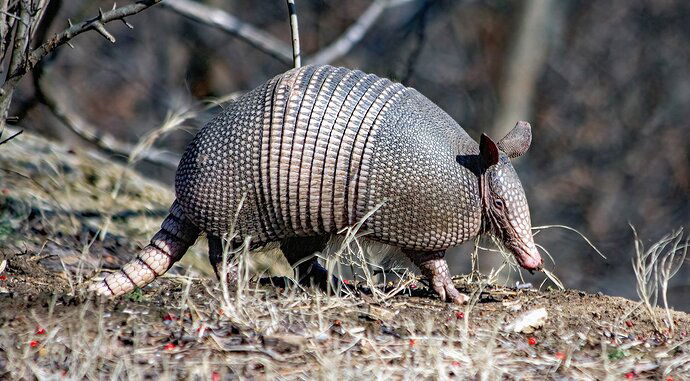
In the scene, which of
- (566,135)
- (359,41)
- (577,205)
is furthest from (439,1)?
(577,205)

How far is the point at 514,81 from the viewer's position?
11891 millimetres

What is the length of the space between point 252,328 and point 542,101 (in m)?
8.80

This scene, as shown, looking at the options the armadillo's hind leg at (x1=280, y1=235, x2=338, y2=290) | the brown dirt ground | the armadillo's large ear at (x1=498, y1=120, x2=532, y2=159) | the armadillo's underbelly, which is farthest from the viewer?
the armadillo's hind leg at (x1=280, y1=235, x2=338, y2=290)

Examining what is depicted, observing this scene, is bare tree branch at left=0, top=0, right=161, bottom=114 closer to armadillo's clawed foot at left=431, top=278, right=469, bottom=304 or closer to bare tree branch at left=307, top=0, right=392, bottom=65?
armadillo's clawed foot at left=431, top=278, right=469, bottom=304

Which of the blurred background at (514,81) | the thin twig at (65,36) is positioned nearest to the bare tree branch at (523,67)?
the blurred background at (514,81)

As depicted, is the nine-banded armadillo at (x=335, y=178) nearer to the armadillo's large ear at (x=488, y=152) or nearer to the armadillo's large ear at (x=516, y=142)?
the armadillo's large ear at (x=488, y=152)

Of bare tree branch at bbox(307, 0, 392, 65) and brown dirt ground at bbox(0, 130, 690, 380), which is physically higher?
bare tree branch at bbox(307, 0, 392, 65)

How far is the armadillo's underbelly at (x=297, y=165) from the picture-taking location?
6012 mm

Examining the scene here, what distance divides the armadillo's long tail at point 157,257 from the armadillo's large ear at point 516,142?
2184mm

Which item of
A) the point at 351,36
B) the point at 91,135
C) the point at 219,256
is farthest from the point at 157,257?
the point at 351,36

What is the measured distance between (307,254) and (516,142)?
66.9 inches

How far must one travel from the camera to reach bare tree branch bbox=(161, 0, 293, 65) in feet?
36.1

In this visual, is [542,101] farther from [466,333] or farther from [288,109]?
[466,333]

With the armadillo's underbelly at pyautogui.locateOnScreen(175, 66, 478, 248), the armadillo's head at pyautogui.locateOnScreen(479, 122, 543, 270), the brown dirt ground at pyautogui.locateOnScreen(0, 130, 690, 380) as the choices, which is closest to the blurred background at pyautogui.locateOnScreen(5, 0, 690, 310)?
the armadillo's underbelly at pyautogui.locateOnScreen(175, 66, 478, 248)
